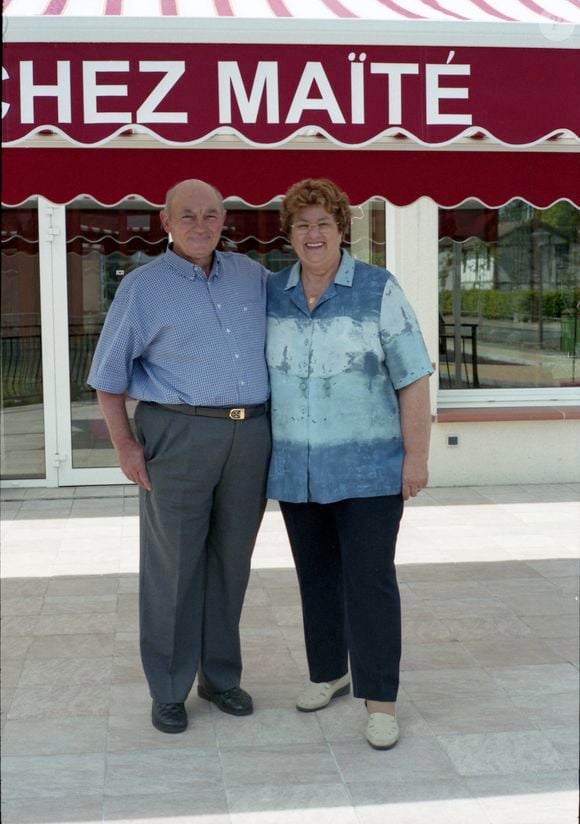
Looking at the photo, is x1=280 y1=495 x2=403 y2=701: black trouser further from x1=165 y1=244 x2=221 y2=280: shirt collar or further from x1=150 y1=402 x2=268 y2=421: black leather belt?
x1=165 y1=244 x2=221 y2=280: shirt collar

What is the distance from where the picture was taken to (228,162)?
4281 mm

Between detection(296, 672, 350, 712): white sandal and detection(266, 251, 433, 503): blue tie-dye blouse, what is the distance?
0.76m

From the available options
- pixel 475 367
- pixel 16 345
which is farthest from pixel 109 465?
pixel 475 367

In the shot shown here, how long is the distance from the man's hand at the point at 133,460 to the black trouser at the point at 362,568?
1.57 feet

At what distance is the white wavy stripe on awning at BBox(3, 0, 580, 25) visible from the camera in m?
3.74

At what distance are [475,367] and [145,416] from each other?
5081 millimetres

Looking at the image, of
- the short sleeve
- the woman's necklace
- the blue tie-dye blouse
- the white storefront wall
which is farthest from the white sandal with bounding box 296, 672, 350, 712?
the white storefront wall

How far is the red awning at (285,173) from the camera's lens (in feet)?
13.7

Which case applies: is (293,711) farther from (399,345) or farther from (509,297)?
(509,297)

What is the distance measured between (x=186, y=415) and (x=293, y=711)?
1130mm

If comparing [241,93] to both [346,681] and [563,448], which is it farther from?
[563,448]

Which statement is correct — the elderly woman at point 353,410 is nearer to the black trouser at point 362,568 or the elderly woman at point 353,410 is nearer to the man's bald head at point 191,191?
the black trouser at point 362,568

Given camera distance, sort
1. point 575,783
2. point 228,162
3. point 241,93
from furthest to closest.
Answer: point 228,162 → point 241,93 → point 575,783

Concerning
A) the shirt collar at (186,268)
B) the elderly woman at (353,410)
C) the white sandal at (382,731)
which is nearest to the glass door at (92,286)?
the shirt collar at (186,268)
